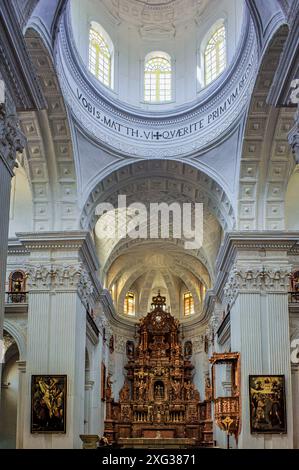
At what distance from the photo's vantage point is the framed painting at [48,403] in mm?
21547

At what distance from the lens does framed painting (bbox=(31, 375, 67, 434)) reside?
21.5 metres

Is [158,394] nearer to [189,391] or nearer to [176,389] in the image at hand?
[176,389]

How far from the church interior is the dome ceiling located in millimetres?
42

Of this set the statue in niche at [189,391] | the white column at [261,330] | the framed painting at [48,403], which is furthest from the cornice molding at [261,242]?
the statue in niche at [189,391]

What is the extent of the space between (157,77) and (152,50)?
1038 millimetres

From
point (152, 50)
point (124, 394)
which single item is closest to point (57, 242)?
point (152, 50)

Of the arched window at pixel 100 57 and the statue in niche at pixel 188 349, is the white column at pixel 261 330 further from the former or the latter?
the statue in niche at pixel 188 349

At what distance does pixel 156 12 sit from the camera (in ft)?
88.5

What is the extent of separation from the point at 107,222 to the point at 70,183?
7368mm

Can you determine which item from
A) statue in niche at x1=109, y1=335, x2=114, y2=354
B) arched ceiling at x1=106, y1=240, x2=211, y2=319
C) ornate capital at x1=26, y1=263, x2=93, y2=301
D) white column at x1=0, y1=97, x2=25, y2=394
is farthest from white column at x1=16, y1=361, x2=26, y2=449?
statue in niche at x1=109, y1=335, x2=114, y2=354

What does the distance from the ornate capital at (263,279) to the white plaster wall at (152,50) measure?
734 centimetres

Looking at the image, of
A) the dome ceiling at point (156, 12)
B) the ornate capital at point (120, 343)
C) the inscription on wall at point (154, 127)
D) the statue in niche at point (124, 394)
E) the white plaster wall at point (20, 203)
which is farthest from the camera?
the ornate capital at point (120, 343)

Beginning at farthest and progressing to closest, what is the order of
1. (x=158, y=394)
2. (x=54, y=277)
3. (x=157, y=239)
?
(x=158, y=394), (x=157, y=239), (x=54, y=277)

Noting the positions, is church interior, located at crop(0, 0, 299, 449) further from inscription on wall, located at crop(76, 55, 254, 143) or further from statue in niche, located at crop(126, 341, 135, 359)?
statue in niche, located at crop(126, 341, 135, 359)
